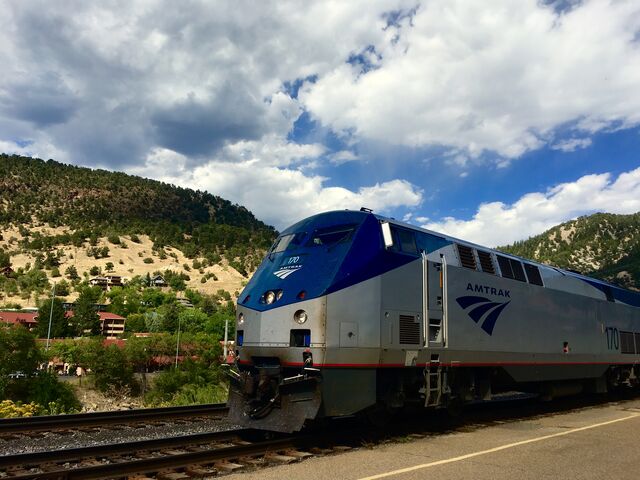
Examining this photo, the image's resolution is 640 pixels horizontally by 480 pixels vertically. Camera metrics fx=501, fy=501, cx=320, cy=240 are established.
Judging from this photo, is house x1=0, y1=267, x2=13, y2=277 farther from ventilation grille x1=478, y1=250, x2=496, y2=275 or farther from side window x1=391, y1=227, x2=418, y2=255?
side window x1=391, y1=227, x2=418, y2=255

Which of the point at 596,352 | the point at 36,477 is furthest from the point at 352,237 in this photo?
the point at 596,352

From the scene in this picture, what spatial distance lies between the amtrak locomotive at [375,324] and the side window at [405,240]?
3 cm

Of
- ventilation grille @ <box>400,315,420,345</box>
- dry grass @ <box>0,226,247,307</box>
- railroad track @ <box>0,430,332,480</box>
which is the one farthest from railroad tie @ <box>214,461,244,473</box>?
dry grass @ <box>0,226,247,307</box>

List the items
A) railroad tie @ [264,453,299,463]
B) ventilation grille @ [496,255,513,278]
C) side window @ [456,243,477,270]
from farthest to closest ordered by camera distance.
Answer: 1. ventilation grille @ [496,255,513,278]
2. side window @ [456,243,477,270]
3. railroad tie @ [264,453,299,463]

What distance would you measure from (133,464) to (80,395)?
33420 millimetres

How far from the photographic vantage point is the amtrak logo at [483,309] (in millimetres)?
11469

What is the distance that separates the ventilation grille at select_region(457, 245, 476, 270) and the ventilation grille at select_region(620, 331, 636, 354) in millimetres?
10439

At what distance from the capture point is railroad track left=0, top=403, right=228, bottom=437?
10.7 m

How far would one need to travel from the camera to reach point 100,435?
1017 cm

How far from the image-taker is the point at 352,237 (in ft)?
31.4

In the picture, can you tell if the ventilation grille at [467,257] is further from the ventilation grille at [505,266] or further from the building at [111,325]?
the building at [111,325]

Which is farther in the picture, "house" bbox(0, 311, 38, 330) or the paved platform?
"house" bbox(0, 311, 38, 330)

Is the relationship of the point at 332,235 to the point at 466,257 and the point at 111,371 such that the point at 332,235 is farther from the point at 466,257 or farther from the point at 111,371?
the point at 111,371

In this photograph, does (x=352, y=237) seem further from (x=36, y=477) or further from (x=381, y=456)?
(x=36, y=477)
